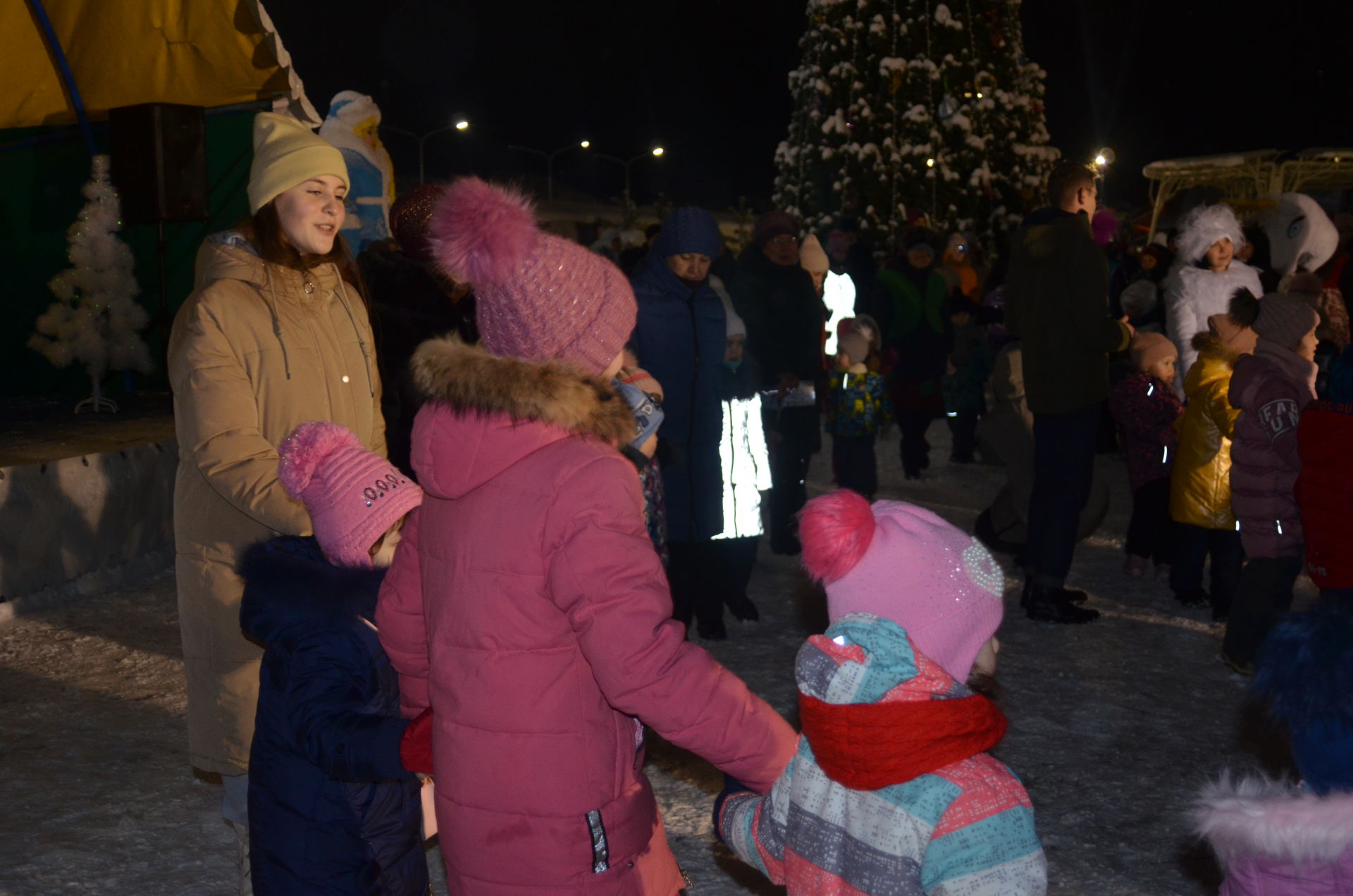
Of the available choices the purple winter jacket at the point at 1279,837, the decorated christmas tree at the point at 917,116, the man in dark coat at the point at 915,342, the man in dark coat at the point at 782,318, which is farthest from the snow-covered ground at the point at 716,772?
the decorated christmas tree at the point at 917,116

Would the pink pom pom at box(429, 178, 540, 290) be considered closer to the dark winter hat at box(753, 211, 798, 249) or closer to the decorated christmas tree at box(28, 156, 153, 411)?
the dark winter hat at box(753, 211, 798, 249)

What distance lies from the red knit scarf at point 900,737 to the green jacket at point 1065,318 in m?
4.11

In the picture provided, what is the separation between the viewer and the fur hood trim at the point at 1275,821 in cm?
190

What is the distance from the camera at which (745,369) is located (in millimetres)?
5984

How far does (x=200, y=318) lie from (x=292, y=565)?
0.82m

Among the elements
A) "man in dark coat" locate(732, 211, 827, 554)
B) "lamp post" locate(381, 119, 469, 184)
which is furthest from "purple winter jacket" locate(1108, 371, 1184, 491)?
"lamp post" locate(381, 119, 469, 184)

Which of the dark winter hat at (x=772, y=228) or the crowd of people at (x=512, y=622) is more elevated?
the dark winter hat at (x=772, y=228)

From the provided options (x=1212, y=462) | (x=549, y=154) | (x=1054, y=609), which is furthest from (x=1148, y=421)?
(x=549, y=154)

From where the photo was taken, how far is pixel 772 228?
6848 mm

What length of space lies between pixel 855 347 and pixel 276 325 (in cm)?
559

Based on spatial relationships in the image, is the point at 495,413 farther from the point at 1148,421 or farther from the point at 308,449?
the point at 1148,421

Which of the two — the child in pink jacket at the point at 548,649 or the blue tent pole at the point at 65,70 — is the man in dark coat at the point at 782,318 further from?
the blue tent pole at the point at 65,70

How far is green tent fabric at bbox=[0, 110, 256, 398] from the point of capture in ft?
38.0

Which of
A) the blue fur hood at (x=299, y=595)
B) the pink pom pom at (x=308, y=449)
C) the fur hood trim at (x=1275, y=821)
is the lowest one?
the fur hood trim at (x=1275, y=821)
